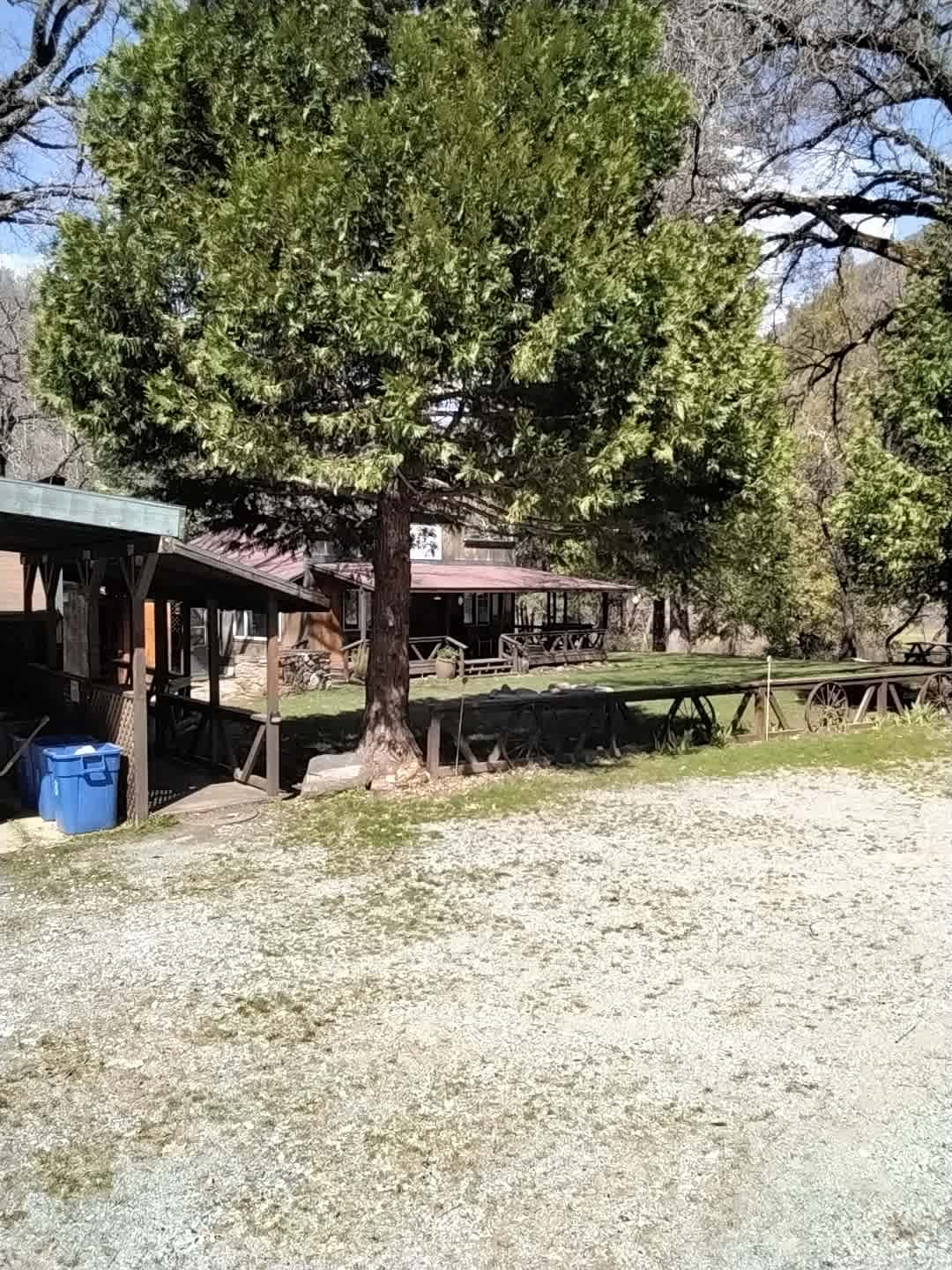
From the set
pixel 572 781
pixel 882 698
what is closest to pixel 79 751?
pixel 572 781

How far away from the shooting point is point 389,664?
11172 millimetres

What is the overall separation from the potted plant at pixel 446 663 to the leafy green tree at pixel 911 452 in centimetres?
1183

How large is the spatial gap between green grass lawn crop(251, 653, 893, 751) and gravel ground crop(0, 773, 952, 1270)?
670 centimetres

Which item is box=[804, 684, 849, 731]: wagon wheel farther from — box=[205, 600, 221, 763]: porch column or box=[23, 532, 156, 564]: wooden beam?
box=[23, 532, 156, 564]: wooden beam

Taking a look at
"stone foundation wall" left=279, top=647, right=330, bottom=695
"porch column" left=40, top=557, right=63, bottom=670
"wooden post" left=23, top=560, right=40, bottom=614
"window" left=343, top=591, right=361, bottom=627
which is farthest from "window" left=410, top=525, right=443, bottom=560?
"porch column" left=40, top=557, right=63, bottom=670

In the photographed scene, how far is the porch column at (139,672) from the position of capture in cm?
905

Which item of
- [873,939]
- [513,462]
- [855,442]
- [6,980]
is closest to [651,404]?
[513,462]

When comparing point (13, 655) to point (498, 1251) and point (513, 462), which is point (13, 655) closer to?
point (513, 462)

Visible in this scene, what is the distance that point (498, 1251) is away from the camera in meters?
3.26

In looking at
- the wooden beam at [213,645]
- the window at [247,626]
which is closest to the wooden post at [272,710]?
the wooden beam at [213,645]

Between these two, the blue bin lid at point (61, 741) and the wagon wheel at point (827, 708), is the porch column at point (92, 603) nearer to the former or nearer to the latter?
the blue bin lid at point (61, 741)

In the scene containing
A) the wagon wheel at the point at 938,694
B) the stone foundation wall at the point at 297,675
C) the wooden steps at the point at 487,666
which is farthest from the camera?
the wooden steps at the point at 487,666

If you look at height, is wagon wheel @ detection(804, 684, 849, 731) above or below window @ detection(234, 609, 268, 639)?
below

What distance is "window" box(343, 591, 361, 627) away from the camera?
86.3 ft
